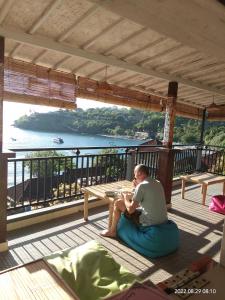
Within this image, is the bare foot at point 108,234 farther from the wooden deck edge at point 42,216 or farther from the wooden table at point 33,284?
the wooden table at point 33,284

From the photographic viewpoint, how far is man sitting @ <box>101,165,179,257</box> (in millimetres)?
3152

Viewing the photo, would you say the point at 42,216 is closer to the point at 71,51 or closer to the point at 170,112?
the point at 71,51

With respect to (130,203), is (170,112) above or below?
above

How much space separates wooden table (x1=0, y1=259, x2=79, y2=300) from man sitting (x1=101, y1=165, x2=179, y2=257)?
150 cm

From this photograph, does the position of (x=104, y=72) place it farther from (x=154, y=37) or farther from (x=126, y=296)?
(x=126, y=296)

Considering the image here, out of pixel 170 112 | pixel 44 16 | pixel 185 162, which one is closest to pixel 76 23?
pixel 44 16

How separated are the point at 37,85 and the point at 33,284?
9.57 ft

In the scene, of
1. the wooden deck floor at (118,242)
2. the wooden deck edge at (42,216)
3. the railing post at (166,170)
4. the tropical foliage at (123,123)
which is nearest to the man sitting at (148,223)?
the wooden deck floor at (118,242)

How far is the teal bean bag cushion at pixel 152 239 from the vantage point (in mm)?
3137

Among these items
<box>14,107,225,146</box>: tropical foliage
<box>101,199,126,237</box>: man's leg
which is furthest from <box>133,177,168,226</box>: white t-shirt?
<box>14,107,225,146</box>: tropical foliage

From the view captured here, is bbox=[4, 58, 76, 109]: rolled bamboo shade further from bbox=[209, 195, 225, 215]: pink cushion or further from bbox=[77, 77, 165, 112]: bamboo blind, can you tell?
bbox=[209, 195, 225, 215]: pink cushion

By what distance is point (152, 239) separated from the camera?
3115 mm

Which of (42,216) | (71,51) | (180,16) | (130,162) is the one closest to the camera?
(180,16)

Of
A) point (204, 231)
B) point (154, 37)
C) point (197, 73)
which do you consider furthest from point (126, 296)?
point (197, 73)
